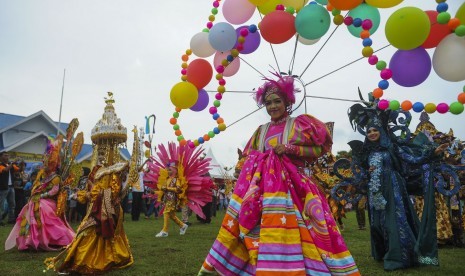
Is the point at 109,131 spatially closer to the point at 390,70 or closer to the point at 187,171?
the point at 187,171

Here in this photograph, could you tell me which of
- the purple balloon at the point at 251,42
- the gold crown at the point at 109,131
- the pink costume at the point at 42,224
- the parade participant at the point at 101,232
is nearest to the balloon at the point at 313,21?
the purple balloon at the point at 251,42

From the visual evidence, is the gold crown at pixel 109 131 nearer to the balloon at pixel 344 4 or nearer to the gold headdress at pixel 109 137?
the gold headdress at pixel 109 137

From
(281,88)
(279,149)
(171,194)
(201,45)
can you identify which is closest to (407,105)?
(281,88)

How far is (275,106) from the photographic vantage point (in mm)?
3613

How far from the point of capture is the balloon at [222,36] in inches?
177

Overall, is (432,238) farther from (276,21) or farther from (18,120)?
(18,120)

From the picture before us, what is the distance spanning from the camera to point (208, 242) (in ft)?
24.3

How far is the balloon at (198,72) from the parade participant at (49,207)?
8.57 ft

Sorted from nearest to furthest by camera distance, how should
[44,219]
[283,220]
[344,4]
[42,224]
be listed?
[283,220] → [344,4] → [42,224] → [44,219]

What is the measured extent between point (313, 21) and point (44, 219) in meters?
5.46

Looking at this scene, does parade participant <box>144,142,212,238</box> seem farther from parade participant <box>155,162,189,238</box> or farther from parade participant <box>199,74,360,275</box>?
parade participant <box>199,74,360,275</box>

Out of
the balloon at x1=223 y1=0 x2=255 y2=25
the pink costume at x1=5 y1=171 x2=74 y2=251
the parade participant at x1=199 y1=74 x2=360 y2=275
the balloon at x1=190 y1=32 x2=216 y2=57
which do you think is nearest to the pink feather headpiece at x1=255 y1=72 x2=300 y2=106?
the parade participant at x1=199 y1=74 x2=360 y2=275

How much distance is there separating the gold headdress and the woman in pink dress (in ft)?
4.67

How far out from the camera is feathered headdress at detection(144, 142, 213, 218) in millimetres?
8664
